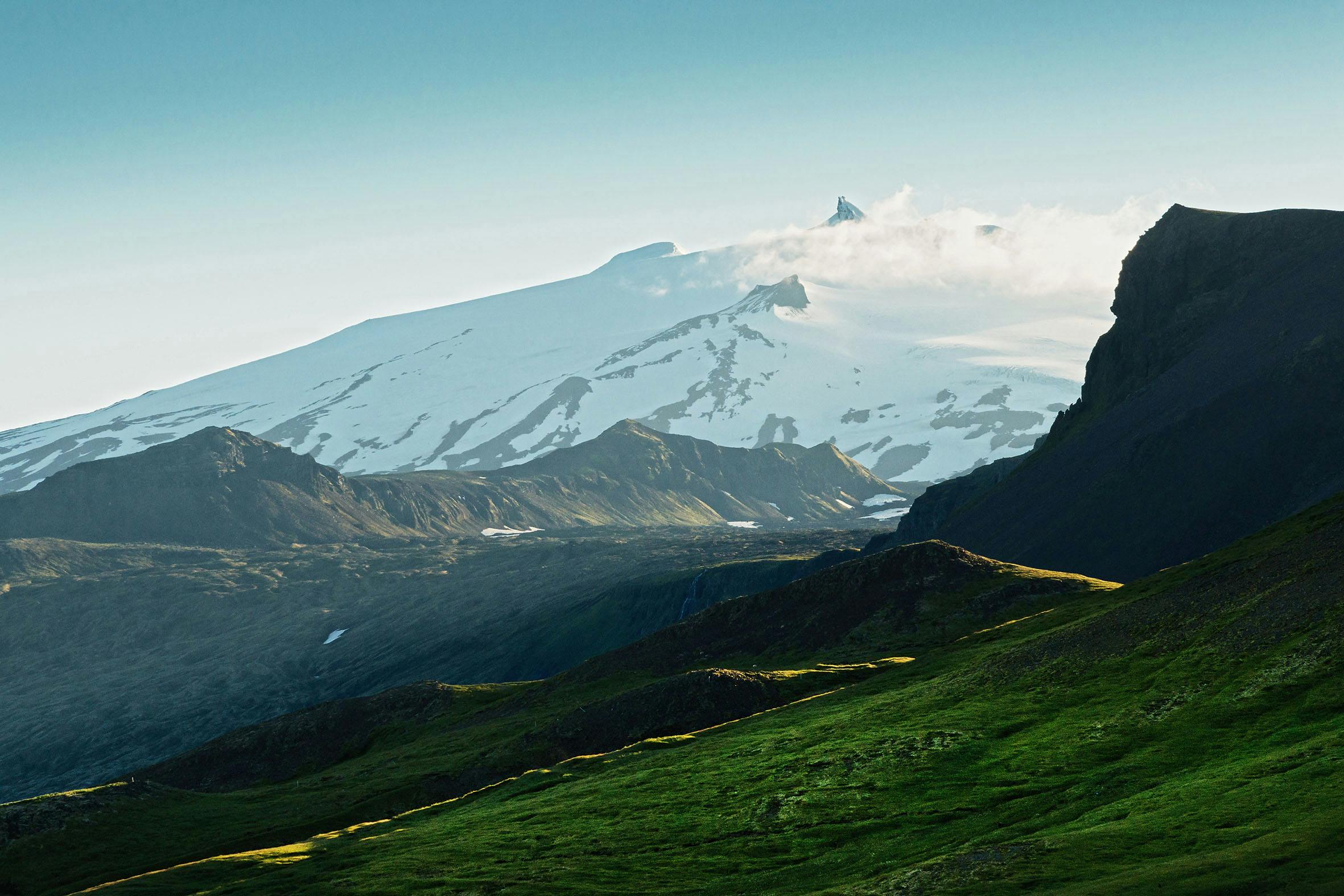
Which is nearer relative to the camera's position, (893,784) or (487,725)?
(893,784)

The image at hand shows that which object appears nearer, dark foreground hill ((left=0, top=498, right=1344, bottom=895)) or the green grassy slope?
dark foreground hill ((left=0, top=498, right=1344, bottom=895))

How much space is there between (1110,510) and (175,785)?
146 metres

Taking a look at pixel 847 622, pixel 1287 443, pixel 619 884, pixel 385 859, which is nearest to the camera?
pixel 619 884

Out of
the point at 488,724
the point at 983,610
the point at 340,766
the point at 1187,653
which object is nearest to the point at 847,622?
the point at 983,610

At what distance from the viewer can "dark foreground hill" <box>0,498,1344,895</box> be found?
40719 mm

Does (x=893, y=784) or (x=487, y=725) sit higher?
(x=893, y=784)

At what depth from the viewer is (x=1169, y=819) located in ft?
133

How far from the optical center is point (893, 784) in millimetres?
58812

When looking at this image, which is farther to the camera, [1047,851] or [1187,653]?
[1187,653]

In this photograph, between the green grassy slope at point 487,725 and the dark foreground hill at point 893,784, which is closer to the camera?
the dark foreground hill at point 893,784

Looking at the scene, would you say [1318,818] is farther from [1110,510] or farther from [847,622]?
[1110,510]

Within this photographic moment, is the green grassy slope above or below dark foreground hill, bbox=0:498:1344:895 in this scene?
below

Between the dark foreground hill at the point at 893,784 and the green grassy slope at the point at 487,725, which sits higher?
the dark foreground hill at the point at 893,784

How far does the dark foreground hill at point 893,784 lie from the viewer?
40.7m
